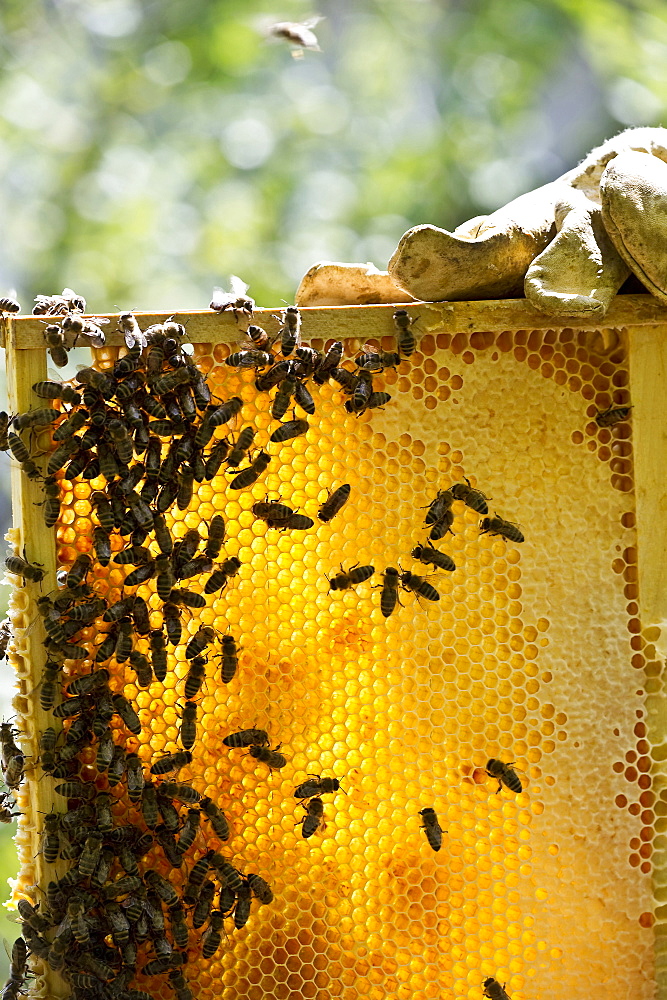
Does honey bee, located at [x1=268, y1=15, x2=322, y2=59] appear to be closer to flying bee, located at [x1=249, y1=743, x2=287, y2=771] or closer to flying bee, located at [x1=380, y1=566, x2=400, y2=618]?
flying bee, located at [x1=380, y1=566, x2=400, y2=618]

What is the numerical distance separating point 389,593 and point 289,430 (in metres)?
0.54

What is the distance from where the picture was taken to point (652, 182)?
2.22 metres

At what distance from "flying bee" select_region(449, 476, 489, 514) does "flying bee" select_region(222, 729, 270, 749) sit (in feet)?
2.84

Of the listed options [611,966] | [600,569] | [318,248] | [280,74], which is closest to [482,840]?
[611,966]

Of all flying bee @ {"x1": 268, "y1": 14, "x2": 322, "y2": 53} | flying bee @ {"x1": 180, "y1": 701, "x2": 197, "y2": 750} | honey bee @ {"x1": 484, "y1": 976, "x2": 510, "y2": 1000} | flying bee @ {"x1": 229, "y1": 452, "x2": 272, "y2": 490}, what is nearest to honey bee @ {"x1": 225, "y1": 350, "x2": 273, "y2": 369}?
flying bee @ {"x1": 229, "y1": 452, "x2": 272, "y2": 490}

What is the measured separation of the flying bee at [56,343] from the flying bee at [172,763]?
1.10 metres

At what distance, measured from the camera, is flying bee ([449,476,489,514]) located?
7.75 feet

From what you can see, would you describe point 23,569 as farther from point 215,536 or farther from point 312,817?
point 312,817

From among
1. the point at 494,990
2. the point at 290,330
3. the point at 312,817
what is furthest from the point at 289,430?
the point at 494,990

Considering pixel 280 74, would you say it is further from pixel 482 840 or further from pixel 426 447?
pixel 482 840

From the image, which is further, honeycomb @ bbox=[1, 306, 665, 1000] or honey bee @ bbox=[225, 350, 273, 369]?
honeycomb @ bbox=[1, 306, 665, 1000]

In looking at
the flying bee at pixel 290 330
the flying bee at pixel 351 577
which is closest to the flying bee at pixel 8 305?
the flying bee at pixel 290 330

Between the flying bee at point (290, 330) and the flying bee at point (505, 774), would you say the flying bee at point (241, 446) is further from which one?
the flying bee at point (505, 774)

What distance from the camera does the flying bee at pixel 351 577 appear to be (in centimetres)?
235
